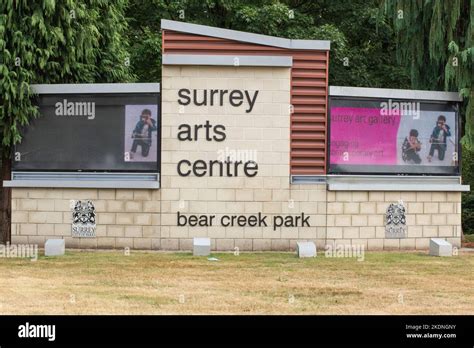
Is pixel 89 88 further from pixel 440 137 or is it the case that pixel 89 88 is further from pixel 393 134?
pixel 440 137

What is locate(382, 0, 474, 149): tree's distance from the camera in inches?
778

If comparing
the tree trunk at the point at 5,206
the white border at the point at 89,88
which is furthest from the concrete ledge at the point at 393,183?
the tree trunk at the point at 5,206

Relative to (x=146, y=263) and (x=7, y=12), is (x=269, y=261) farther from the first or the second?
(x=7, y=12)

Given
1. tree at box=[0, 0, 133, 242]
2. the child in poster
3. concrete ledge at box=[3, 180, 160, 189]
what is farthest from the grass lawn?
tree at box=[0, 0, 133, 242]

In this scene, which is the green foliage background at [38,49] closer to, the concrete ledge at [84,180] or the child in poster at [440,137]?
the concrete ledge at [84,180]

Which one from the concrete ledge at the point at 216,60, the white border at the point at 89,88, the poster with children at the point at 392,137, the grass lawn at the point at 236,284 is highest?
the concrete ledge at the point at 216,60

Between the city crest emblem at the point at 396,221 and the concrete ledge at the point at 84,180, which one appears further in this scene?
the city crest emblem at the point at 396,221

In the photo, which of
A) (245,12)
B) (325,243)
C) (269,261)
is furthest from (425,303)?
(245,12)

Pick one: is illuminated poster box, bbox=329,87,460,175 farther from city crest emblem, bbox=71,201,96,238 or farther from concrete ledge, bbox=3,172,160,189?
city crest emblem, bbox=71,201,96,238

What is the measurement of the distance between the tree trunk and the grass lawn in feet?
10.1

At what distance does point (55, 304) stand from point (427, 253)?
9379 millimetres

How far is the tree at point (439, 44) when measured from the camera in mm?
19766

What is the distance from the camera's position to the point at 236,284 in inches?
551

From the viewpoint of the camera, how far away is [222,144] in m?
18.5
